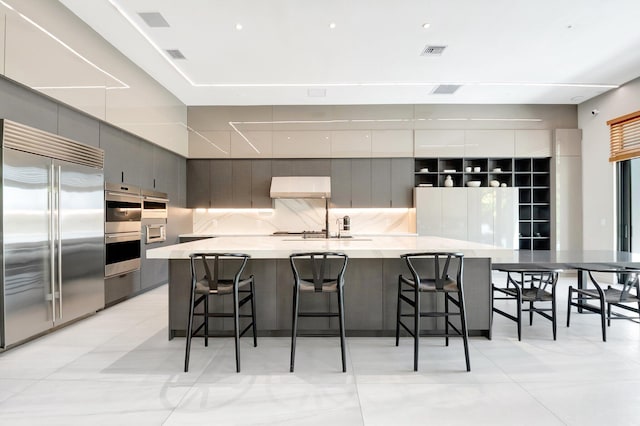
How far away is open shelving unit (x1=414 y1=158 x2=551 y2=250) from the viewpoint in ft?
21.9

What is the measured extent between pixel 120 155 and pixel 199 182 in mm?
2191

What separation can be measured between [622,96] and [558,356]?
16.1ft

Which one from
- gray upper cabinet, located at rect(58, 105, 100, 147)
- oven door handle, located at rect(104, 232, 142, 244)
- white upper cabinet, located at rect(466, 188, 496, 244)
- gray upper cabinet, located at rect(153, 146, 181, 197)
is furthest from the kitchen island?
white upper cabinet, located at rect(466, 188, 496, 244)

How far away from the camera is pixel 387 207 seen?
6.68 m

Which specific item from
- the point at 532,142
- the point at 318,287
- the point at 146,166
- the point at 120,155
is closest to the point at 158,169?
the point at 146,166

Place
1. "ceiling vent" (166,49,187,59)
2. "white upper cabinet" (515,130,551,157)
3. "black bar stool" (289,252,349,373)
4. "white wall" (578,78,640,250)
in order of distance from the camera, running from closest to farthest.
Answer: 1. "black bar stool" (289,252,349,373)
2. "ceiling vent" (166,49,187,59)
3. "white wall" (578,78,640,250)
4. "white upper cabinet" (515,130,551,157)

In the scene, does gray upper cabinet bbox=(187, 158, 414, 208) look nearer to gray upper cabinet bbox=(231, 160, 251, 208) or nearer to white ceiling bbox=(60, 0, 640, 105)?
gray upper cabinet bbox=(231, 160, 251, 208)

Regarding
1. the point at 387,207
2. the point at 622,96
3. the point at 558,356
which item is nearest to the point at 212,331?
the point at 558,356

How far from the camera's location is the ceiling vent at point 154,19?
3.59m

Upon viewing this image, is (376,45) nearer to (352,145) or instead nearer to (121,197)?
(352,145)

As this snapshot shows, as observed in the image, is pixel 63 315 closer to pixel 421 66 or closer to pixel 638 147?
pixel 421 66

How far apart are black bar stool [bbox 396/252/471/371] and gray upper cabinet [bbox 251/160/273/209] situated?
3.96 metres

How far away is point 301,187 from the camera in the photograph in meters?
6.43

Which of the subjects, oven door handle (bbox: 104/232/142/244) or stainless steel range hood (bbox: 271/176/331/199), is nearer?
oven door handle (bbox: 104/232/142/244)
